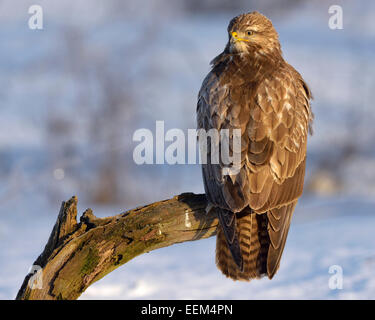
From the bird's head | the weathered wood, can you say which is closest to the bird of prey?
the bird's head

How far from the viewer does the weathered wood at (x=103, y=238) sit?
4.30m

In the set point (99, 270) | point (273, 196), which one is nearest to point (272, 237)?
point (273, 196)

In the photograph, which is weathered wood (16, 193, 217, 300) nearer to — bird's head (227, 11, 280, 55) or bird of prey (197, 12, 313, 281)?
bird of prey (197, 12, 313, 281)

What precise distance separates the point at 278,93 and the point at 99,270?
2.23 metres

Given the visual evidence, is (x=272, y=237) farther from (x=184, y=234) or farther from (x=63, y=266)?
(x=63, y=266)

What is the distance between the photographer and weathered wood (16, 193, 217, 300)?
169 inches

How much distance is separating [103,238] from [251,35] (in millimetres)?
2455

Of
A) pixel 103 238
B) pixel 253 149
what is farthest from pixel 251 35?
pixel 103 238

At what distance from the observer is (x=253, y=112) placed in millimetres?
4633

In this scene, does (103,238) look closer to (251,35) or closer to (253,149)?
(253,149)

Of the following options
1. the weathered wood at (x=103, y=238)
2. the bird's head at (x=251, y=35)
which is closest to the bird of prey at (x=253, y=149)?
the bird's head at (x=251, y=35)

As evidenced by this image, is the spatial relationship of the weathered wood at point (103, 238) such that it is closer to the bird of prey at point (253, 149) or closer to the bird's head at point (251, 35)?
the bird of prey at point (253, 149)
